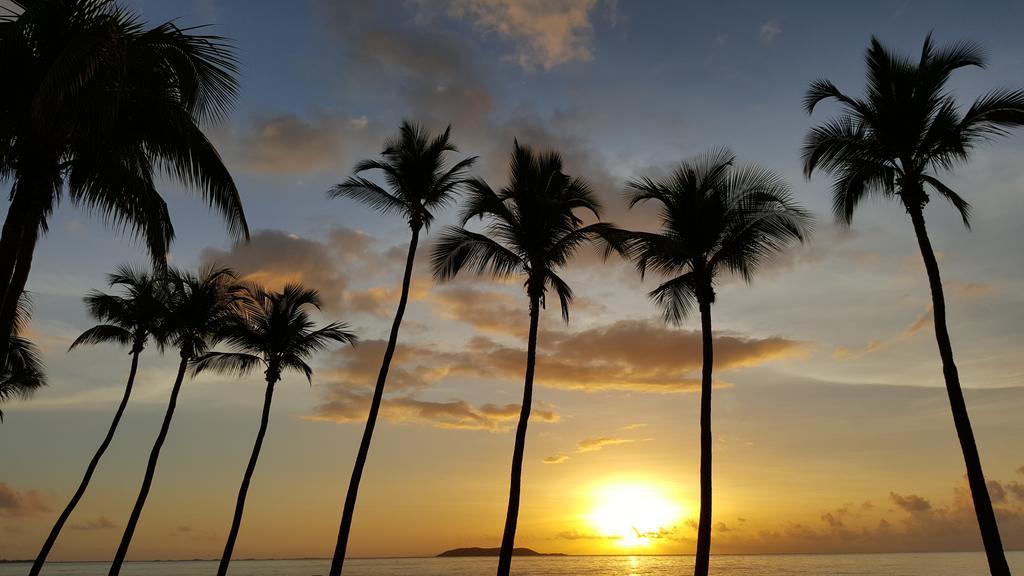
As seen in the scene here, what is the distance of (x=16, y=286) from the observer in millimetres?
11977

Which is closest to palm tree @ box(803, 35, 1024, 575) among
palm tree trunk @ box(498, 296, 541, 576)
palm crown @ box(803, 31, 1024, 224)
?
palm crown @ box(803, 31, 1024, 224)

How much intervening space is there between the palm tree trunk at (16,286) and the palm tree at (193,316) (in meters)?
21.1

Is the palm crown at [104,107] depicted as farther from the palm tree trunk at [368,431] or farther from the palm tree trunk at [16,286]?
the palm tree trunk at [368,431]

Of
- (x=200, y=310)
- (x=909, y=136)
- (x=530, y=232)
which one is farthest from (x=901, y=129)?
(x=200, y=310)

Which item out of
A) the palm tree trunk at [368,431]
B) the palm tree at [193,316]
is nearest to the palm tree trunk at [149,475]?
the palm tree at [193,316]

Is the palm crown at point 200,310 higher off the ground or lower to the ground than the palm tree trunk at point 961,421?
higher

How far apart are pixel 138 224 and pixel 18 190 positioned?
2182 mm

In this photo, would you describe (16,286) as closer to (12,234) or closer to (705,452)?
(12,234)

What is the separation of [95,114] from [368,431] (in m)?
15.1

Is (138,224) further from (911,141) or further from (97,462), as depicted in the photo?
(97,462)

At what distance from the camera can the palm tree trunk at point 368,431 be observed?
22.2 m

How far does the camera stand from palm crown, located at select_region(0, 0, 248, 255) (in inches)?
374

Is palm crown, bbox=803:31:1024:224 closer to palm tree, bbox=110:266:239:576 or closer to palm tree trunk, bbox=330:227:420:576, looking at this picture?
palm tree trunk, bbox=330:227:420:576

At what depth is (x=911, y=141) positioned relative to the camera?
17.5 metres
